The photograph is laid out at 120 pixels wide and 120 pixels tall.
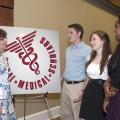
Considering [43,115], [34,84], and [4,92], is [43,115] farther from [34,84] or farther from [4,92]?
[4,92]

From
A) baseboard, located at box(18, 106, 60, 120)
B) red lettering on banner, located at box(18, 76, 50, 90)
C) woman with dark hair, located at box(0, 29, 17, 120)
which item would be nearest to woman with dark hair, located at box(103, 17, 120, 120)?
woman with dark hair, located at box(0, 29, 17, 120)

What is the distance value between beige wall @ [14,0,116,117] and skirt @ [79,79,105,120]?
1.45 meters

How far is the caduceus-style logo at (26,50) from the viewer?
339 cm

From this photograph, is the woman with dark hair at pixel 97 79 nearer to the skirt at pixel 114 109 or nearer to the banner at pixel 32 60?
the skirt at pixel 114 109

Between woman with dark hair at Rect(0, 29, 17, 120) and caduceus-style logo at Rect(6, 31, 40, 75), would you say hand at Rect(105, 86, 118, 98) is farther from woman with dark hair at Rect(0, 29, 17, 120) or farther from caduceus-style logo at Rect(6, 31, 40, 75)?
caduceus-style logo at Rect(6, 31, 40, 75)

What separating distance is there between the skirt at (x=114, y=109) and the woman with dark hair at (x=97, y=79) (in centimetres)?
44

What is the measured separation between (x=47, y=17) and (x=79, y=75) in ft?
4.71

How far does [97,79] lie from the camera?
285cm

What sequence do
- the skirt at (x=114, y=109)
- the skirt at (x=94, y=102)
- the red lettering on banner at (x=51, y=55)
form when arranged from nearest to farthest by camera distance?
the skirt at (x=114, y=109)
the skirt at (x=94, y=102)
the red lettering on banner at (x=51, y=55)

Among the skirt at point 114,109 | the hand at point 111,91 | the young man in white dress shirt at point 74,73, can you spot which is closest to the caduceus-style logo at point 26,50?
the young man in white dress shirt at point 74,73

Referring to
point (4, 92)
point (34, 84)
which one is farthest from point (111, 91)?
point (34, 84)

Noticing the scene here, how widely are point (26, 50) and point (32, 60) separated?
0.14 metres

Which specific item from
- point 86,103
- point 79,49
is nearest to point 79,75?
point 79,49

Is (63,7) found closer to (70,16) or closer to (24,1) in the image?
(70,16)
